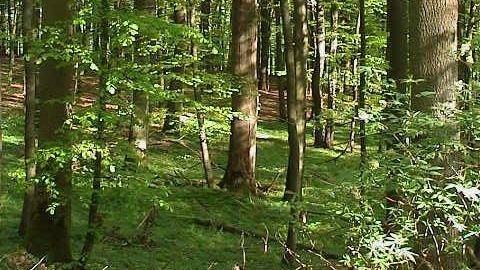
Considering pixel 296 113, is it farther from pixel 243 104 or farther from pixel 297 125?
pixel 243 104

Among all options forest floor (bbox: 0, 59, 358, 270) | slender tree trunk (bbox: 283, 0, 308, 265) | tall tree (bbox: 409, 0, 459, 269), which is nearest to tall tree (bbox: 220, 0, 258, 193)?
forest floor (bbox: 0, 59, 358, 270)

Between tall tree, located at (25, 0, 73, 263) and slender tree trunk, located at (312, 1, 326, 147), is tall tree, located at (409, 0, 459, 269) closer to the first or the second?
tall tree, located at (25, 0, 73, 263)

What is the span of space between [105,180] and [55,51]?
5.50 ft

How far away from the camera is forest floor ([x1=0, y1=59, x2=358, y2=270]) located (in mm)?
7707

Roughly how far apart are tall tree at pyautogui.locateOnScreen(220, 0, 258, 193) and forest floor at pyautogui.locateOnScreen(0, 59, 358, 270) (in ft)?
1.70

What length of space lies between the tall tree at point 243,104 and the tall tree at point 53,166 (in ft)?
19.3

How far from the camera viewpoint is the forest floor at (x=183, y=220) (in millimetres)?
7707

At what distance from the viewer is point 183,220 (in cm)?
1236

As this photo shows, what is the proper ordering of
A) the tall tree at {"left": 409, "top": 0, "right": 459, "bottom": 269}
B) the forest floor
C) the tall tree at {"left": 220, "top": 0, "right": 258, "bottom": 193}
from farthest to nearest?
the tall tree at {"left": 220, "top": 0, "right": 258, "bottom": 193} < the forest floor < the tall tree at {"left": 409, "top": 0, "right": 459, "bottom": 269}

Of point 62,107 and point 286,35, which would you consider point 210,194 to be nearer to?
point 286,35

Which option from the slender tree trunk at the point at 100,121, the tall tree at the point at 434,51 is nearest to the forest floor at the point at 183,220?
the slender tree trunk at the point at 100,121

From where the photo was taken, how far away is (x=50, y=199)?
8312 mm

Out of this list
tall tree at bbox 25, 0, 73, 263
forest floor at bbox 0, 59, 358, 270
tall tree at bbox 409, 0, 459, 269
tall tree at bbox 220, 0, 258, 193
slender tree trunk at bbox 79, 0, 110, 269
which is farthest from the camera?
tall tree at bbox 220, 0, 258, 193

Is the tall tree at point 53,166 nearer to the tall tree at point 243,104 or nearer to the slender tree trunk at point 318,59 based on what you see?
the tall tree at point 243,104
